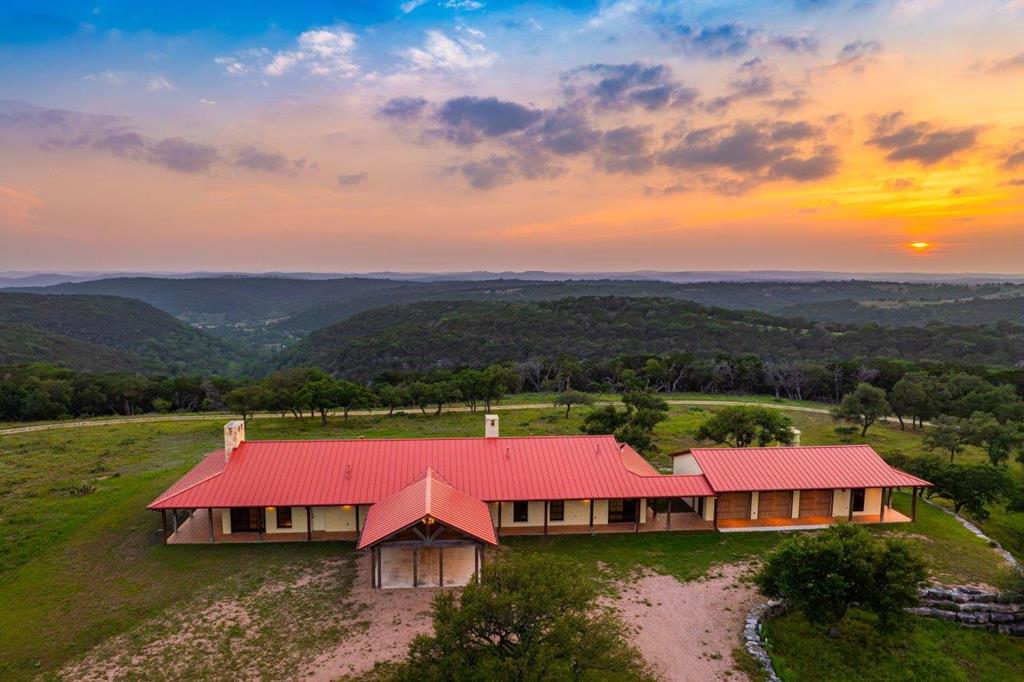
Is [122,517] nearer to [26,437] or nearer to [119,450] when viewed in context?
[119,450]

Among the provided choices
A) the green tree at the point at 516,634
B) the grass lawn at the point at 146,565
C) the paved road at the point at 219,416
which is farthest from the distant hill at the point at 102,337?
the green tree at the point at 516,634

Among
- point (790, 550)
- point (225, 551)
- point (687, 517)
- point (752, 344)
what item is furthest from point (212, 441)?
point (752, 344)

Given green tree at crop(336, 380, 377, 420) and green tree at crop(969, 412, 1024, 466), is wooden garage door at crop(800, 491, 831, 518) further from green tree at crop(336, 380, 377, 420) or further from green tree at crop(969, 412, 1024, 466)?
green tree at crop(336, 380, 377, 420)

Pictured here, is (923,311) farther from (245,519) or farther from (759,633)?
(245,519)

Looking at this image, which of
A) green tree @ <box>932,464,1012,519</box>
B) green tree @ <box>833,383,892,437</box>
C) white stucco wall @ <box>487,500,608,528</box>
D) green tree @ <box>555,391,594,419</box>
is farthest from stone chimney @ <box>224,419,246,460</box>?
green tree @ <box>833,383,892,437</box>

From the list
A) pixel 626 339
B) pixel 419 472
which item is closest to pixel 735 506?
pixel 419 472

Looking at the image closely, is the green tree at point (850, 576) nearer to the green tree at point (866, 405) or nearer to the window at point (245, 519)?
the window at point (245, 519)
